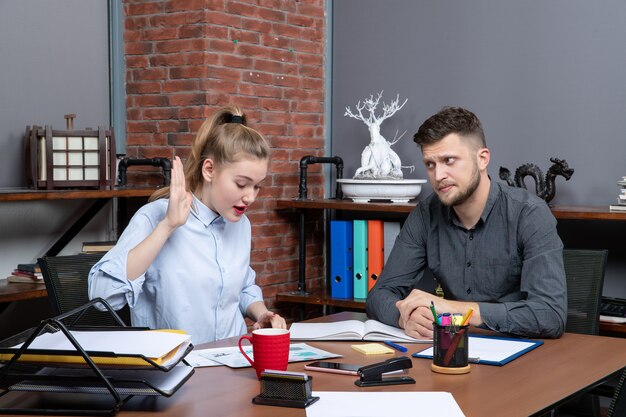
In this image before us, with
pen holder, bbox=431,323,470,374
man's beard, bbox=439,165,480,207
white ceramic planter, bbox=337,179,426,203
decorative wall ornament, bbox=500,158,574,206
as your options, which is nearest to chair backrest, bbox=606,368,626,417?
pen holder, bbox=431,323,470,374

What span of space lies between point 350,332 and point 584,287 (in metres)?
0.79

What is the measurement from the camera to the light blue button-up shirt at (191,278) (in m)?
2.29

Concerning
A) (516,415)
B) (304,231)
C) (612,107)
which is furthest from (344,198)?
(516,415)

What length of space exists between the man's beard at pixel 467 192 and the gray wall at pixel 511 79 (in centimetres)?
125

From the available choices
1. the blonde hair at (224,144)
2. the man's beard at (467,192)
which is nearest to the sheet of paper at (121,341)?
the blonde hair at (224,144)

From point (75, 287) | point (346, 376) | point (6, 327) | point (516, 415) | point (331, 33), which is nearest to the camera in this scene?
point (516, 415)

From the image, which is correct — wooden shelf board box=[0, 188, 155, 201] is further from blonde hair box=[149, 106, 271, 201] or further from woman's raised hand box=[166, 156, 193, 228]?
woman's raised hand box=[166, 156, 193, 228]

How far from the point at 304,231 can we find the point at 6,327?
4.72ft

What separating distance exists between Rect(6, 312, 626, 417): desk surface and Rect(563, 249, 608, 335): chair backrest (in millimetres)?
396

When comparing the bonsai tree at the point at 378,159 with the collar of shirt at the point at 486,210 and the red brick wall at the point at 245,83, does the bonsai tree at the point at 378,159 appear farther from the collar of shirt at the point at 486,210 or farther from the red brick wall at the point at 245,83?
the collar of shirt at the point at 486,210

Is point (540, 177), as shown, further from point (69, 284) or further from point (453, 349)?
point (69, 284)

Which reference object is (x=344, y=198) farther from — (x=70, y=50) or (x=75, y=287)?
(x=75, y=287)

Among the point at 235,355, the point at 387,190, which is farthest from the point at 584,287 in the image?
the point at 387,190

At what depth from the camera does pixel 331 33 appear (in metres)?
4.37
